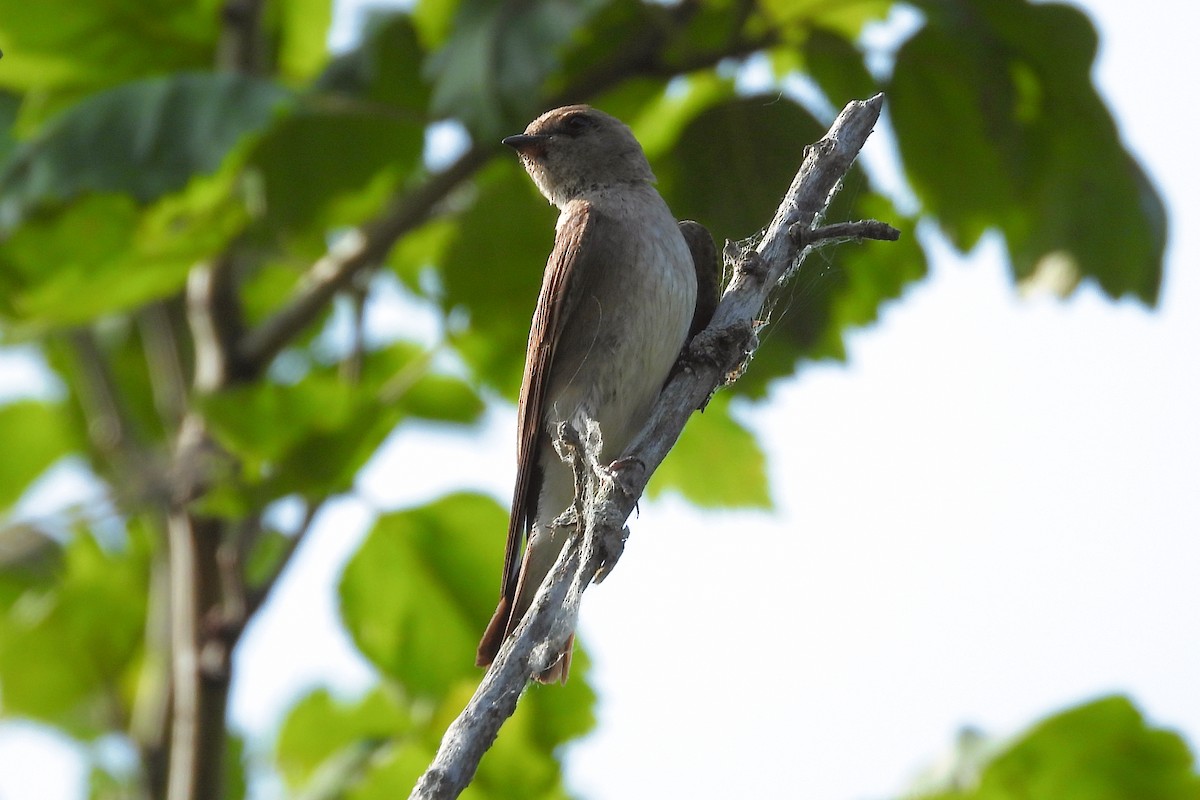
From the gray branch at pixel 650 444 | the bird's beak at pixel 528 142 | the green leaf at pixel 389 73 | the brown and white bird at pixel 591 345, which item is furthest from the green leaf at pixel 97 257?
the gray branch at pixel 650 444

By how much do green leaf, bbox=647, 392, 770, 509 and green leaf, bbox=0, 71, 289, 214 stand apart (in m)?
2.40

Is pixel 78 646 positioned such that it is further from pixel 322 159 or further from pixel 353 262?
pixel 322 159

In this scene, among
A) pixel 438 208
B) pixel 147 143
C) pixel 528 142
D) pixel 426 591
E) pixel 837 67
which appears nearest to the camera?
pixel 147 143

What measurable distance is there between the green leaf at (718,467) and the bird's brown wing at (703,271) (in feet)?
5.12

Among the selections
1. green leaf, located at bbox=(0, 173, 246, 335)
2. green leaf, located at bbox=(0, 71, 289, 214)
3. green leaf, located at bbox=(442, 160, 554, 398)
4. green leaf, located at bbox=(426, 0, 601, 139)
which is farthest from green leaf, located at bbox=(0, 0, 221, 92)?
green leaf, located at bbox=(426, 0, 601, 139)

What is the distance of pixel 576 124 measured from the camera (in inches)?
172

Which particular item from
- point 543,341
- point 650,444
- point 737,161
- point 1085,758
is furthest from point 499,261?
point 1085,758

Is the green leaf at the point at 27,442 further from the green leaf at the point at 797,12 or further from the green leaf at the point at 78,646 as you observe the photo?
the green leaf at the point at 797,12

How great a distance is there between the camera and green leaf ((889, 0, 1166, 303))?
4.66m

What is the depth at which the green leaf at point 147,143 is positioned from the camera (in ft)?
13.5

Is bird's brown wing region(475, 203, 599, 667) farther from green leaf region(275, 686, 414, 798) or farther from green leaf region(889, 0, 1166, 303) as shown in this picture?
green leaf region(275, 686, 414, 798)

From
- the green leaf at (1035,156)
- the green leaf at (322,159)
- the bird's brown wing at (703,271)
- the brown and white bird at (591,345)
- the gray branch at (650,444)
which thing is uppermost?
the green leaf at (322,159)

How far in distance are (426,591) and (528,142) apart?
181cm

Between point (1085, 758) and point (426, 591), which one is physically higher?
point (426, 591)
